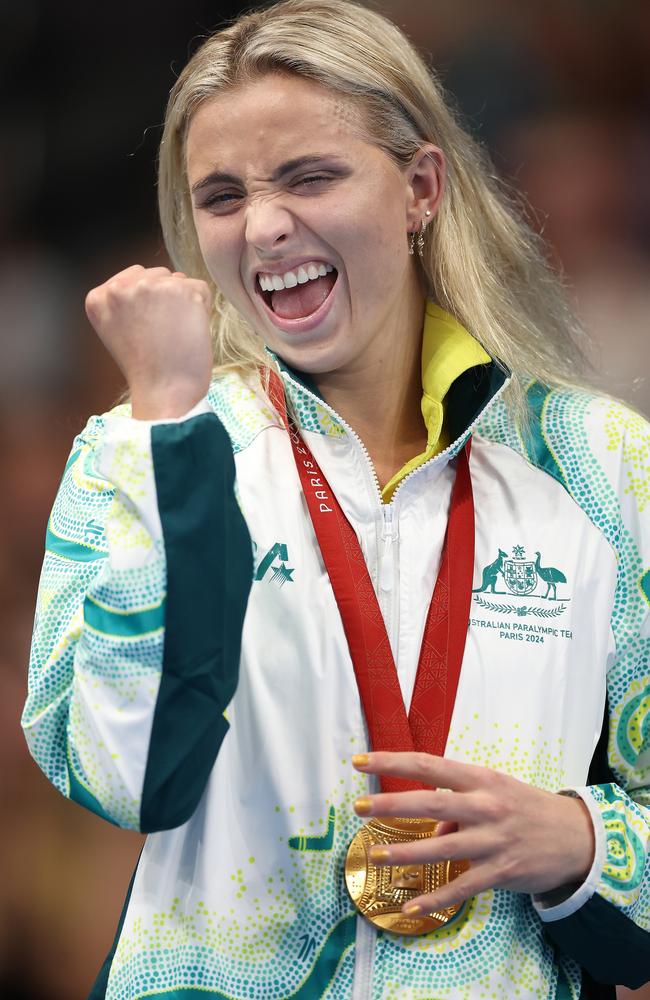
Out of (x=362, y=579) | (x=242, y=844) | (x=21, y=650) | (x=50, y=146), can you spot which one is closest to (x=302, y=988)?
(x=242, y=844)

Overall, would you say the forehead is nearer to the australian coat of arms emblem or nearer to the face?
the face

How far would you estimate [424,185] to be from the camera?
1.80 meters

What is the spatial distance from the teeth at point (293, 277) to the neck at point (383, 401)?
16 centimetres

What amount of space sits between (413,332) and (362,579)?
48 cm

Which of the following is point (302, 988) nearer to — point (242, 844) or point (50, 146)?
point (242, 844)

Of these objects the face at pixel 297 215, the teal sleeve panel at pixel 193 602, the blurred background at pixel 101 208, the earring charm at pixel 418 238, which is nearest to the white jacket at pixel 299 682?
the teal sleeve panel at pixel 193 602

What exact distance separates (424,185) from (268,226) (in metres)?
→ 0.35

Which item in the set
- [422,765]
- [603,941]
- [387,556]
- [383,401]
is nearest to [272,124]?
[383,401]

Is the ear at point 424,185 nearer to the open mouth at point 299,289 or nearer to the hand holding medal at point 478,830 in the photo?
the open mouth at point 299,289

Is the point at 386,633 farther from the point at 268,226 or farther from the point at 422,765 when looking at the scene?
the point at 268,226

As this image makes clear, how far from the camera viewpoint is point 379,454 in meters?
1.73

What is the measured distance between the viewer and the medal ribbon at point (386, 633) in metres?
1.45

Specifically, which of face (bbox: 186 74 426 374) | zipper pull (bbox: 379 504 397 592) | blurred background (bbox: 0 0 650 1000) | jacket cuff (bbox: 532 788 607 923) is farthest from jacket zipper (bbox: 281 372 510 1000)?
blurred background (bbox: 0 0 650 1000)

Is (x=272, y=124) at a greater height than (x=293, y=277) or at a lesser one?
greater
